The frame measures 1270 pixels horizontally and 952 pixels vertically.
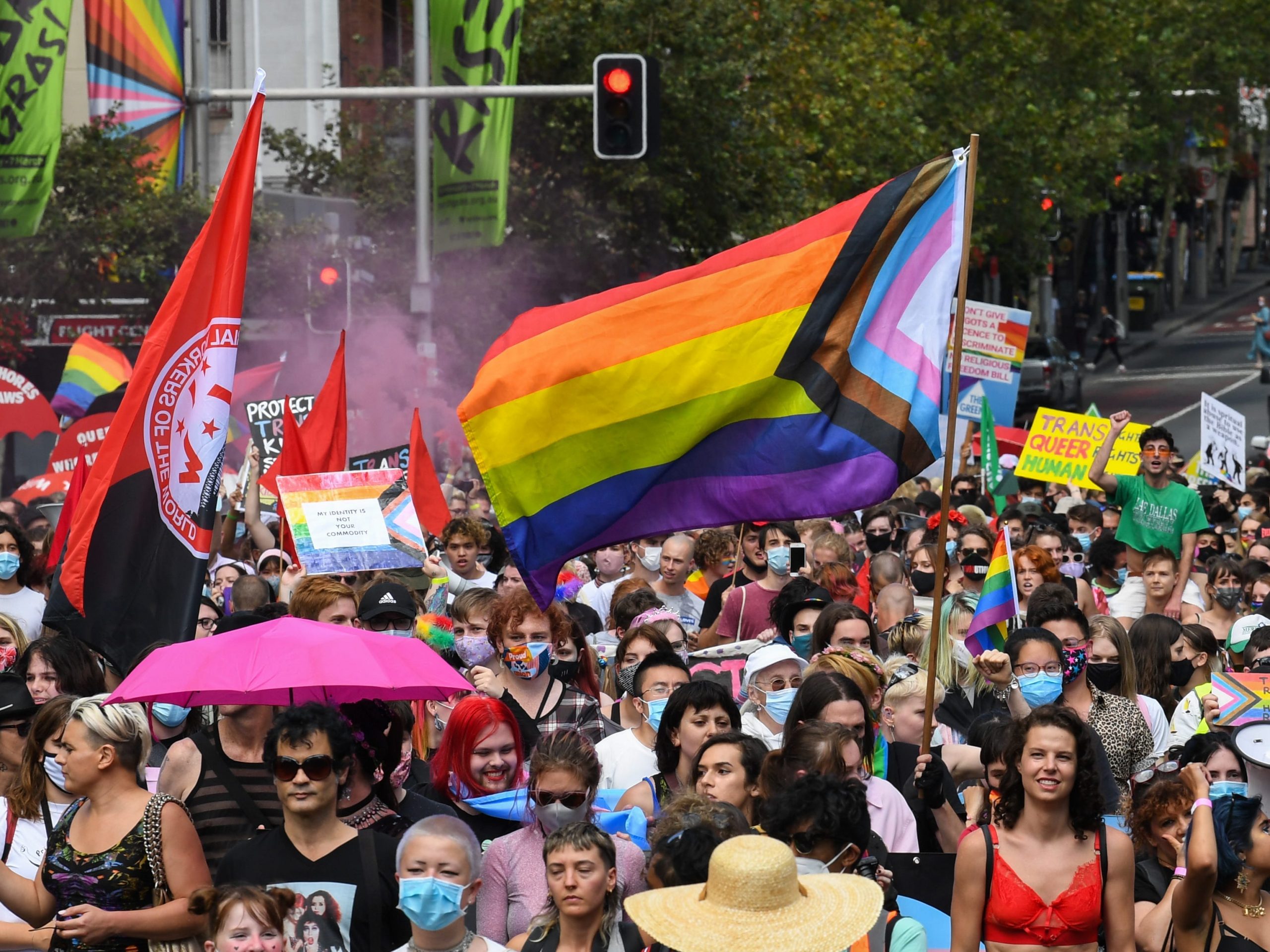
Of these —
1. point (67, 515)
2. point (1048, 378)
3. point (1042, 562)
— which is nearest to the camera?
point (1042, 562)

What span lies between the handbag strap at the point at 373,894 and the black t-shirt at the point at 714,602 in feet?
16.7

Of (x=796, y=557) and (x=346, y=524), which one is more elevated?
(x=346, y=524)

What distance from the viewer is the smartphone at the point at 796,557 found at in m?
10.2

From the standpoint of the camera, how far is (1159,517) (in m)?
11.8

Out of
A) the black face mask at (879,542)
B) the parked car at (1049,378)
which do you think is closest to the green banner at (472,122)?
the black face mask at (879,542)

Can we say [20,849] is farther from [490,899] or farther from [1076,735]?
[1076,735]

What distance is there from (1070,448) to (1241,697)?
432 inches

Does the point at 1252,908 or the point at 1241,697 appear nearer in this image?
the point at 1252,908

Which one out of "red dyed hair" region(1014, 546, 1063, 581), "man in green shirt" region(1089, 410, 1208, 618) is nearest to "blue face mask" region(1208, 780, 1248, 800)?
"red dyed hair" region(1014, 546, 1063, 581)

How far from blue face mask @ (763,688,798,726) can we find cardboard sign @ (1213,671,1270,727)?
1488mm

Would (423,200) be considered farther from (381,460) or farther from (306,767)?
(306,767)

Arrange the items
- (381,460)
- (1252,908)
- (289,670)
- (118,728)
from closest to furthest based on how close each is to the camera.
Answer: (1252,908) → (118,728) → (289,670) → (381,460)

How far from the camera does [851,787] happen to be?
16.6ft

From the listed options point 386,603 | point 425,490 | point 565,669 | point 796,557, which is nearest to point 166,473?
point 386,603
